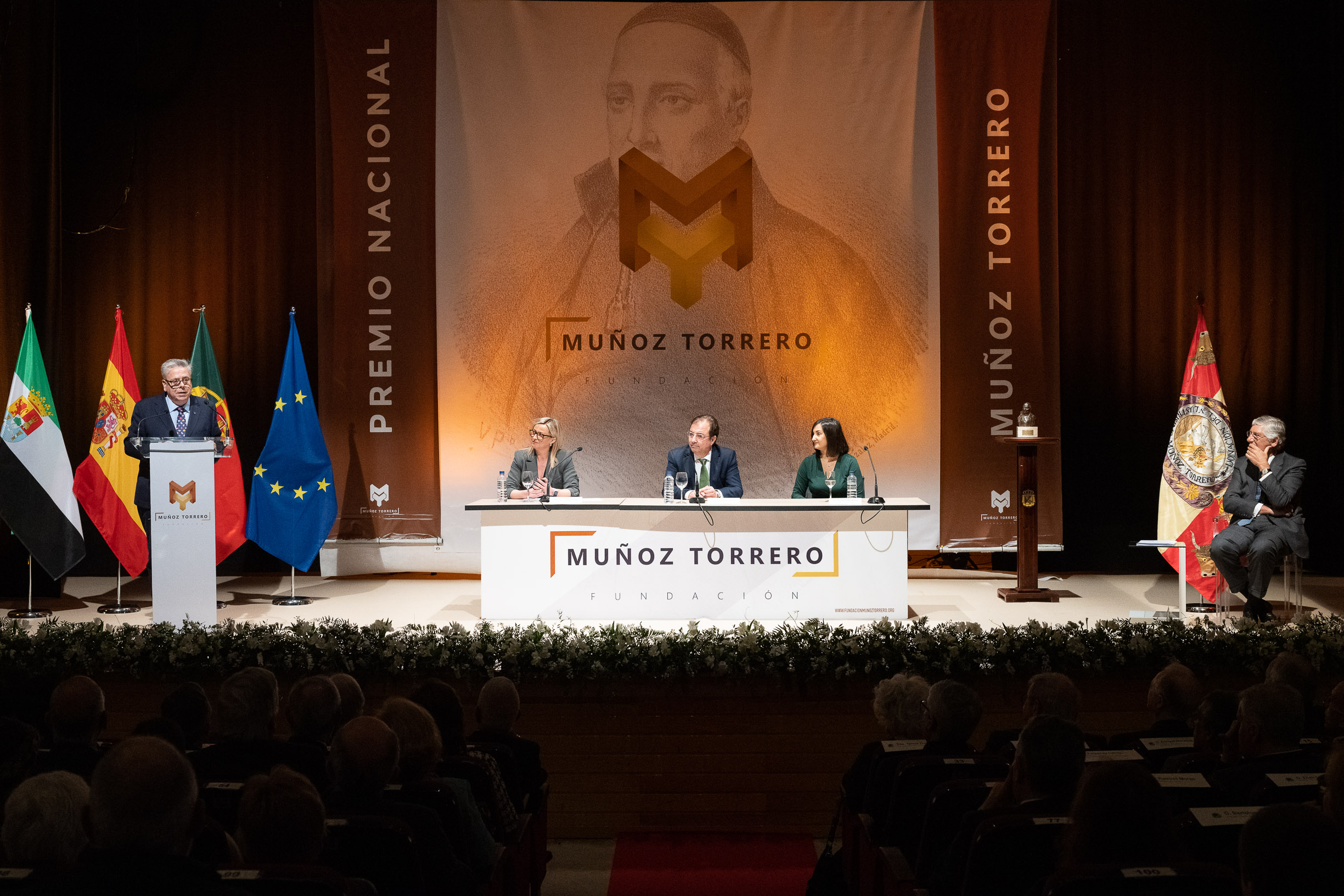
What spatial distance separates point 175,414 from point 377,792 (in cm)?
473

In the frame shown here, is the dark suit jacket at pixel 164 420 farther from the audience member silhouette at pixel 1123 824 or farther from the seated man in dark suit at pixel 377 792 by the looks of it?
the audience member silhouette at pixel 1123 824

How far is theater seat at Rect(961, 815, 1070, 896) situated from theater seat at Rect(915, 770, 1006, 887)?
359mm

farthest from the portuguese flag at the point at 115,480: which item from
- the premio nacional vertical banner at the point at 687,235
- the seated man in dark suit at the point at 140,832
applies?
the seated man in dark suit at the point at 140,832

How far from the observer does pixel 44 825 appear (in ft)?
6.37

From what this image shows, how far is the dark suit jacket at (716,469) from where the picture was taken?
21.6ft

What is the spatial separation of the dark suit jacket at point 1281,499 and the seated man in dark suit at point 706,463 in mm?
2589

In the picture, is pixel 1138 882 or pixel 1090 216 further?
pixel 1090 216

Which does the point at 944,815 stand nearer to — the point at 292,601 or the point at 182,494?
the point at 182,494

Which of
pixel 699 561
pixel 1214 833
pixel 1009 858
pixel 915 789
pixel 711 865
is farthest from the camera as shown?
pixel 699 561

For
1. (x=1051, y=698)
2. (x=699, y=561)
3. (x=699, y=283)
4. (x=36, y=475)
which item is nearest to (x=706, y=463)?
(x=699, y=561)

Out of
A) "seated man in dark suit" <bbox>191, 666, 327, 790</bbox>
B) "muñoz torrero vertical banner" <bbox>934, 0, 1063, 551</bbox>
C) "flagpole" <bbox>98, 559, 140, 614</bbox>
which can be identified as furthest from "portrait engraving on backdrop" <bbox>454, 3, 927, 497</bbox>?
"seated man in dark suit" <bbox>191, 666, 327, 790</bbox>

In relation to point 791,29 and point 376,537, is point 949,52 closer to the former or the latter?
point 791,29

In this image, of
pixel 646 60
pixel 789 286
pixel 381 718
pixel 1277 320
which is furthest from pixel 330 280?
pixel 1277 320

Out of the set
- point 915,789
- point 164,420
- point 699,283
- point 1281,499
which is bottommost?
point 915,789
